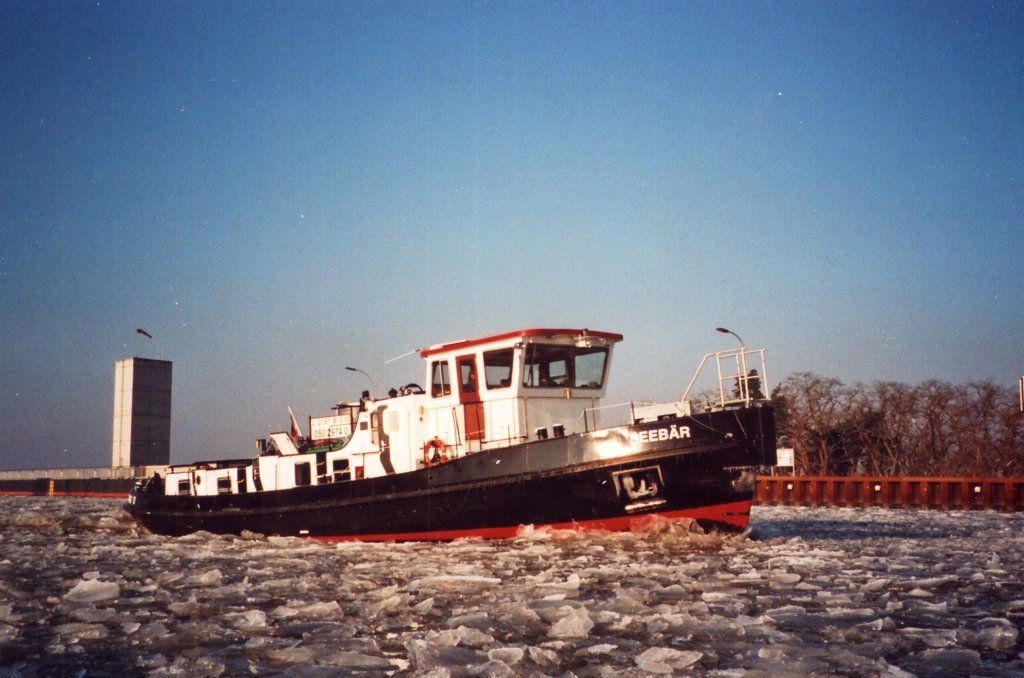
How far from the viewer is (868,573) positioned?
9906mm

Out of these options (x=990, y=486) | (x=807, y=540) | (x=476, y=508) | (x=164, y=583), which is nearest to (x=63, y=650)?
(x=164, y=583)

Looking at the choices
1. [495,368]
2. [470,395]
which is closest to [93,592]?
[470,395]

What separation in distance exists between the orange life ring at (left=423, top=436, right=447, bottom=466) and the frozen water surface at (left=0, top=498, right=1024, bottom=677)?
143cm

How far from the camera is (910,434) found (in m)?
47.9

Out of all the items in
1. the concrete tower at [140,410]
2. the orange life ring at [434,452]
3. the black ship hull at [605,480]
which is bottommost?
the black ship hull at [605,480]

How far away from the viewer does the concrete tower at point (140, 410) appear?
1668 inches

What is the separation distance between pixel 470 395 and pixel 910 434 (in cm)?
4197

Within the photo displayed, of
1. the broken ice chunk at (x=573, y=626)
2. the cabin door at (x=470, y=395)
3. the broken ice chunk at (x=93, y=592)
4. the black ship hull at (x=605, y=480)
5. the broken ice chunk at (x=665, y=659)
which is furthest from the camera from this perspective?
the cabin door at (x=470, y=395)

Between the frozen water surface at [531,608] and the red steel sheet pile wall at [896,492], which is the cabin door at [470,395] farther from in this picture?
the red steel sheet pile wall at [896,492]

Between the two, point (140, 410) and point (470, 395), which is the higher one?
point (140, 410)

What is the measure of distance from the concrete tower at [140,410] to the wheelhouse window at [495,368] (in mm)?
34082

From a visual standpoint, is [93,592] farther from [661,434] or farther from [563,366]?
[563,366]

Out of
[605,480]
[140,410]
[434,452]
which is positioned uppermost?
[140,410]

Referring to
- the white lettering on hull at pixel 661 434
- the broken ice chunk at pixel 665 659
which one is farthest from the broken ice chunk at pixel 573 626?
the white lettering on hull at pixel 661 434
